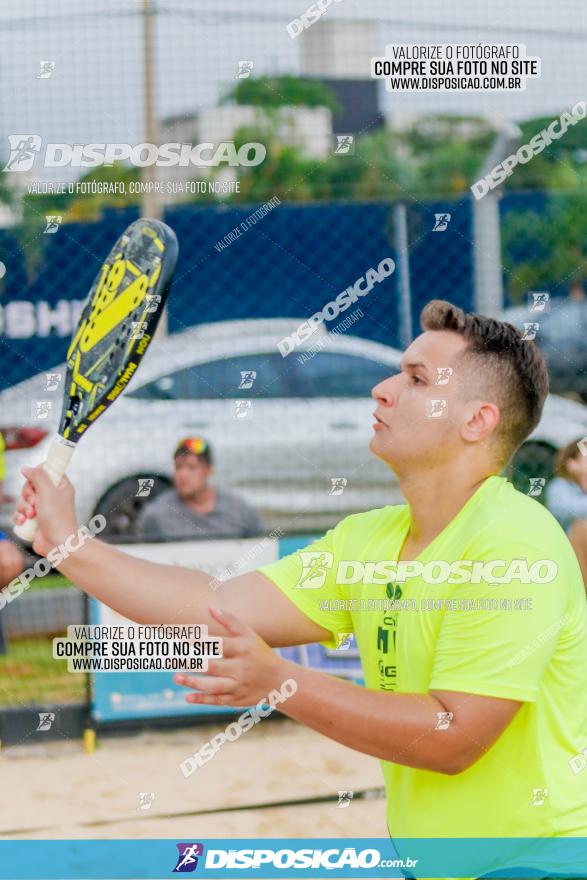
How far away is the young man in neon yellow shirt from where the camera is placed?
212 centimetres

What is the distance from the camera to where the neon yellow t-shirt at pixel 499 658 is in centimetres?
217

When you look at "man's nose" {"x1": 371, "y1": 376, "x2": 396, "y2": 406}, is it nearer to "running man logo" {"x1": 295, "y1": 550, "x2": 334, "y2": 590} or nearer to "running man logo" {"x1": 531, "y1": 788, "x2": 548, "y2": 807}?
"running man logo" {"x1": 295, "y1": 550, "x2": 334, "y2": 590}

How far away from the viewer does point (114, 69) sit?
18.1 ft

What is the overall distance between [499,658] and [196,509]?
3.83 metres

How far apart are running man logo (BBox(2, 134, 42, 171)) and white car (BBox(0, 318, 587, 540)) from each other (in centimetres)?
141

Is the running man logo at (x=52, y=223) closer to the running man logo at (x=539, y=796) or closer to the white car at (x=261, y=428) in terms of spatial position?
the white car at (x=261, y=428)

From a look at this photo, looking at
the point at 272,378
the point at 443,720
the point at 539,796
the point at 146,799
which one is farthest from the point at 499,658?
the point at 272,378

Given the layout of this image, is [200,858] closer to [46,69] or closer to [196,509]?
[196,509]

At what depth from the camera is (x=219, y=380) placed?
6527 millimetres

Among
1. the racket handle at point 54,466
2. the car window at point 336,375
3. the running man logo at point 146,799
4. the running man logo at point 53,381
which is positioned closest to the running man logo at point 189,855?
the running man logo at point 146,799

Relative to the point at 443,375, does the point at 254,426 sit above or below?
above

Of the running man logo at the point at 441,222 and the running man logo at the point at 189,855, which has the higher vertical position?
the running man logo at the point at 441,222

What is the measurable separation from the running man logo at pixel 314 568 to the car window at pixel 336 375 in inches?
158

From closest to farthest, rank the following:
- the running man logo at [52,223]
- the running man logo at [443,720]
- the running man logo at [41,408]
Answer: the running man logo at [443,720]
the running man logo at [41,408]
the running man logo at [52,223]
